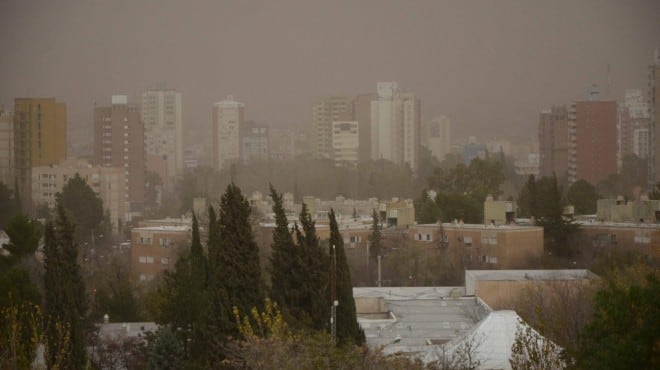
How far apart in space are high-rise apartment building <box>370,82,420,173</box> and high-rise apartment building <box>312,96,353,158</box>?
44.0 inches

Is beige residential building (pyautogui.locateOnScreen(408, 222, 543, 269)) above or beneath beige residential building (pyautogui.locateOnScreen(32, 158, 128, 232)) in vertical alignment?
beneath

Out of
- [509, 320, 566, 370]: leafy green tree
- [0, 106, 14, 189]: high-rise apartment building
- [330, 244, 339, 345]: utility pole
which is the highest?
[0, 106, 14, 189]: high-rise apartment building

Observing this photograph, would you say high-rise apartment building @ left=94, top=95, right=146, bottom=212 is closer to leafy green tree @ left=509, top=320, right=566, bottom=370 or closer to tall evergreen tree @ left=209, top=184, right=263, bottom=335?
tall evergreen tree @ left=209, top=184, right=263, bottom=335

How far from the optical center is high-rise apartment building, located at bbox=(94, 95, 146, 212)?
145 feet

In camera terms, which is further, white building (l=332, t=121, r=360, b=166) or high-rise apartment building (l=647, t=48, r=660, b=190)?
white building (l=332, t=121, r=360, b=166)

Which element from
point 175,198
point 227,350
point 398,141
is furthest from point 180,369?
point 398,141

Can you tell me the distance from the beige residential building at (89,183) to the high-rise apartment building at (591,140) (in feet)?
41.7

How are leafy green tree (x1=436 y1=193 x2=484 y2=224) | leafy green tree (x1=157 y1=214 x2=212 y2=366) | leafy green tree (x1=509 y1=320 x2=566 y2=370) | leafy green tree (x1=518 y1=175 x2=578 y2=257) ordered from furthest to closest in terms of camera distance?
leafy green tree (x1=436 y1=193 x2=484 y2=224) < leafy green tree (x1=518 y1=175 x2=578 y2=257) < leafy green tree (x1=157 y1=214 x2=212 y2=366) < leafy green tree (x1=509 y1=320 x2=566 y2=370)

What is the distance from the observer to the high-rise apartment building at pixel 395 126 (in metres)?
53.6

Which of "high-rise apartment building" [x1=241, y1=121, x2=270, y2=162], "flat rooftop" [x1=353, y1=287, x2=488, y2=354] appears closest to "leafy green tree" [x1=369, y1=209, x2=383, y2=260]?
"flat rooftop" [x1=353, y1=287, x2=488, y2=354]

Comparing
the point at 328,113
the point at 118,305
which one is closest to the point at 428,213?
the point at 118,305

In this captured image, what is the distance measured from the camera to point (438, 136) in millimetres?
61281

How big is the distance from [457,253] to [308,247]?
34.4ft

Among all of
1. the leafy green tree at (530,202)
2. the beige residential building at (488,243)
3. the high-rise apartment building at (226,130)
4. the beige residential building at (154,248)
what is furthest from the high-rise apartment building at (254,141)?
the beige residential building at (488,243)
